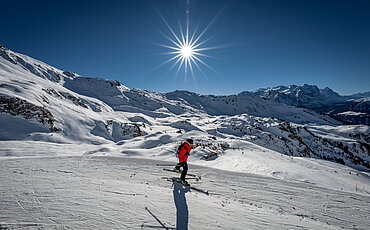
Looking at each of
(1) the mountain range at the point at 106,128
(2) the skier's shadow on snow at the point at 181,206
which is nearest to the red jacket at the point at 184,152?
(2) the skier's shadow on snow at the point at 181,206

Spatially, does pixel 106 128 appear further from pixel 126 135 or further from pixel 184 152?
pixel 184 152

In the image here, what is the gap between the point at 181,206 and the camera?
15.5ft

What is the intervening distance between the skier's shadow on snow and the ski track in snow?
25 mm

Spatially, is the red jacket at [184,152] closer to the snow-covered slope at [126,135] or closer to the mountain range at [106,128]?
the snow-covered slope at [126,135]

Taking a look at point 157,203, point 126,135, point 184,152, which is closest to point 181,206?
point 157,203

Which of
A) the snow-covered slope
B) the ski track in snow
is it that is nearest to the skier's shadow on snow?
the ski track in snow

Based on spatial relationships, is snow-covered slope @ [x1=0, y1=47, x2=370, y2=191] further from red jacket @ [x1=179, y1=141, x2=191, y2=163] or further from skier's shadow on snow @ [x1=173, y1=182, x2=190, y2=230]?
skier's shadow on snow @ [x1=173, y1=182, x2=190, y2=230]

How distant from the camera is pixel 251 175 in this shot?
815 centimetres

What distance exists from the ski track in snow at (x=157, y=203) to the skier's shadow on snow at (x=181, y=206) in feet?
0.08

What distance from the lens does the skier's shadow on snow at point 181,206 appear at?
389cm

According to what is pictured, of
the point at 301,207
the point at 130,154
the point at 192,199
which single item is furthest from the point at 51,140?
the point at 301,207

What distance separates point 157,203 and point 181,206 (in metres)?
Result: 0.74

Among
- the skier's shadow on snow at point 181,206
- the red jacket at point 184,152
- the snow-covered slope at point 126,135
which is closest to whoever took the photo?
the skier's shadow on snow at point 181,206

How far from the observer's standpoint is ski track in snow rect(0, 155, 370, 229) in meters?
3.65
